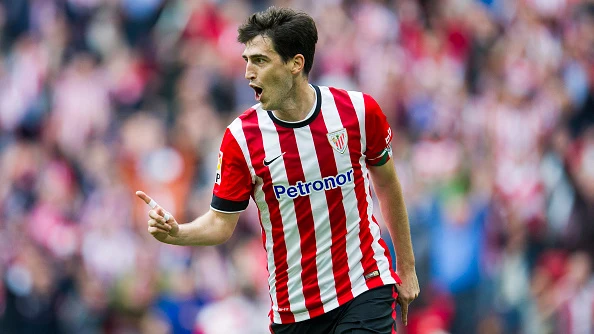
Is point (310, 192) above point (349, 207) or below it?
above

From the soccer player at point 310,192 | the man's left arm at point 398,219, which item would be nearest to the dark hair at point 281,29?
the soccer player at point 310,192

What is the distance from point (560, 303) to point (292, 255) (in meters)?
5.29

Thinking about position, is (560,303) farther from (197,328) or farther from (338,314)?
(338,314)

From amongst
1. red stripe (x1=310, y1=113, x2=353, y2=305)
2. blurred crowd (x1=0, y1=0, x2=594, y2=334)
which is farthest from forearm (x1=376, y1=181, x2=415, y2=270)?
blurred crowd (x1=0, y1=0, x2=594, y2=334)

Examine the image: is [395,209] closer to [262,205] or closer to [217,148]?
[262,205]

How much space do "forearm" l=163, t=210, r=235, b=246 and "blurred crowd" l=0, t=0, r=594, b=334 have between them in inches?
163

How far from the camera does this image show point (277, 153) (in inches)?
203

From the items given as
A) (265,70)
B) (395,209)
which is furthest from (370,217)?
(265,70)

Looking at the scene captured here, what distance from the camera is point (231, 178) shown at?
17.0ft

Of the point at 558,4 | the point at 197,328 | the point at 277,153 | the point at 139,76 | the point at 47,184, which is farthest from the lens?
the point at 558,4

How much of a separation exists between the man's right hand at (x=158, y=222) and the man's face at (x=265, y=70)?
672 mm

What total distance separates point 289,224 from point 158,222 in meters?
0.70

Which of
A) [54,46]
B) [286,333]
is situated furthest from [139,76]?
[286,333]

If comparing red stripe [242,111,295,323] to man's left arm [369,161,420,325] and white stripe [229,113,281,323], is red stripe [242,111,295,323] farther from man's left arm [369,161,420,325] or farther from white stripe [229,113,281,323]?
man's left arm [369,161,420,325]
